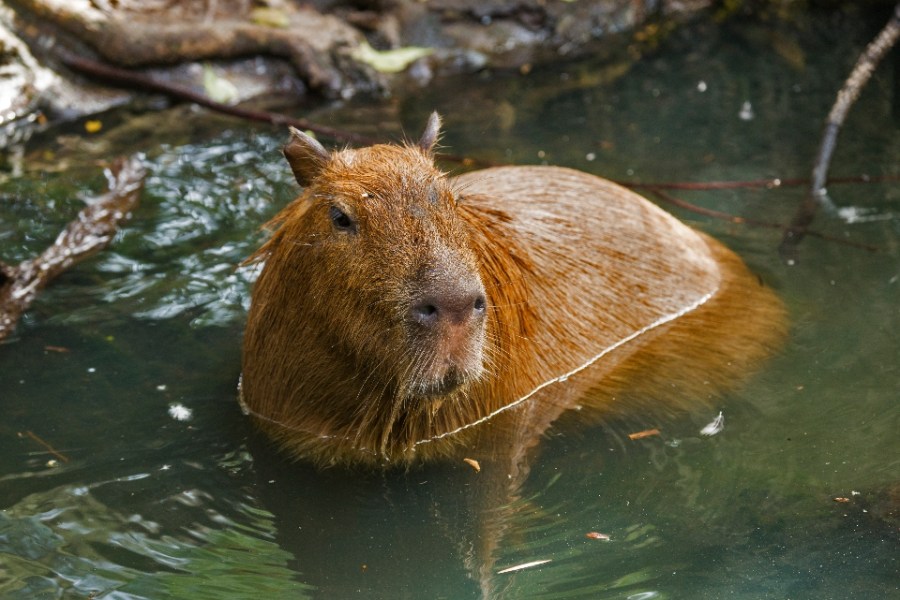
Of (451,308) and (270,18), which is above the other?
(451,308)

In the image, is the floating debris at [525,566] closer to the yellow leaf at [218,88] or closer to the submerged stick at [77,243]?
the submerged stick at [77,243]

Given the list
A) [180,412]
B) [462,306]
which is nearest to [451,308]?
[462,306]

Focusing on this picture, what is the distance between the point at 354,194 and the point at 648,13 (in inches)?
303

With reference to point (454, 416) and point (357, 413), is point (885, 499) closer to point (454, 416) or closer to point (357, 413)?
point (454, 416)

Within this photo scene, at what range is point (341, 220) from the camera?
364cm

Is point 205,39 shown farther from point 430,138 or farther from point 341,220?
point 341,220

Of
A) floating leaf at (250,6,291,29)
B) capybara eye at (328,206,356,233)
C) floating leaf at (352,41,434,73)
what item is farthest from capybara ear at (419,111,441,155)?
floating leaf at (250,6,291,29)

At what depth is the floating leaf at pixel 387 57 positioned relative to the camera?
8531mm

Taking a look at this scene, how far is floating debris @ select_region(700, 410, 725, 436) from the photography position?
4.08 metres

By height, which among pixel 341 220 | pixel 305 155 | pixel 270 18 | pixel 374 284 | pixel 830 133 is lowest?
pixel 270 18

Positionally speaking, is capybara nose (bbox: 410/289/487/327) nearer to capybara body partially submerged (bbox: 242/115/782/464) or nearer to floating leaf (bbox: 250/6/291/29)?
capybara body partially submerged (bbox: 242/115/782/464)

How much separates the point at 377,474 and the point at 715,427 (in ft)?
4.31

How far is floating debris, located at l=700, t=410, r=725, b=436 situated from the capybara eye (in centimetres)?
159

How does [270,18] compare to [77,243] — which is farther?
[270,18]
